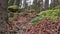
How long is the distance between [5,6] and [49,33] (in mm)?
2073

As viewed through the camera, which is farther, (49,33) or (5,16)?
(5,16)

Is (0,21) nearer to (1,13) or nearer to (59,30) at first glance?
(1,13)

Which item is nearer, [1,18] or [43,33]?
[43,33]

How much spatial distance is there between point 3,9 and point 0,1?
1.13 ft

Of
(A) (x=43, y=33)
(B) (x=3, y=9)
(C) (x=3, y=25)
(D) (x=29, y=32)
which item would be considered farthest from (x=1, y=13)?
(A) (x=43, y=33)

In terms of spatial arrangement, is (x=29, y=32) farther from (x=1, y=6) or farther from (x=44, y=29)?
(x=1, y=6)

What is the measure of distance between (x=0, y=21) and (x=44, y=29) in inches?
66.5

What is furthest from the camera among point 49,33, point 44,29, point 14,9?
point 14,9

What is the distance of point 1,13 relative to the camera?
7785 mm

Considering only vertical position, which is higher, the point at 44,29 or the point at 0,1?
the point at 0,1

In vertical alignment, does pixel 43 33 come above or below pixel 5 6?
below

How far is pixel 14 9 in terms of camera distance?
2011cm

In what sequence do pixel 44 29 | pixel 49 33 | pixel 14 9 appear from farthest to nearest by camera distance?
pixel 14 9 < pixel 44 29 < pixel 49 33

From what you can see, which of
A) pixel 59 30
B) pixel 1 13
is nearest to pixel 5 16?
pixel 1 13
